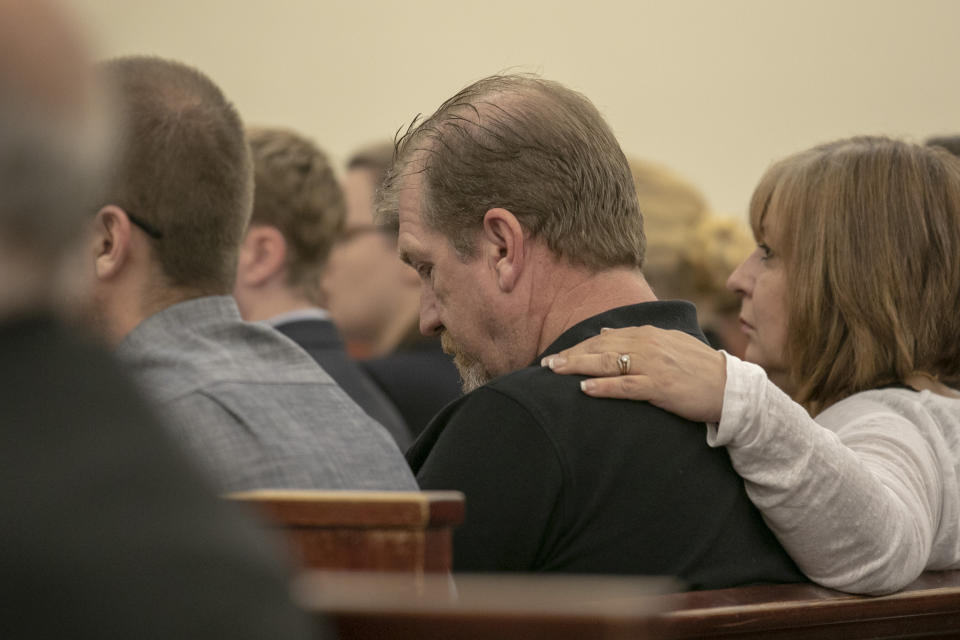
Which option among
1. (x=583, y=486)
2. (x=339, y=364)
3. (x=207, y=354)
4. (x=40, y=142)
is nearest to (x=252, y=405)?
(x=207, y=354)

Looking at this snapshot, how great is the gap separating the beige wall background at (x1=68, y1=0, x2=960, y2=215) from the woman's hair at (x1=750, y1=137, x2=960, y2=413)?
418 cm

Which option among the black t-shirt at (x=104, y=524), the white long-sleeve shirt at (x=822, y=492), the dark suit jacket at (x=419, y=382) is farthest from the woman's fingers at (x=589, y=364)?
the dark suit jacket at (x=419, y=382)

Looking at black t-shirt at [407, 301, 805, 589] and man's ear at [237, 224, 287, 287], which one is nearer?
black t-shirt at [407, 301, 805, 589]

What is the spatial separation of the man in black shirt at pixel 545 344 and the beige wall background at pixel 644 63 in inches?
173

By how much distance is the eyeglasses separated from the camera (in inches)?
72.6

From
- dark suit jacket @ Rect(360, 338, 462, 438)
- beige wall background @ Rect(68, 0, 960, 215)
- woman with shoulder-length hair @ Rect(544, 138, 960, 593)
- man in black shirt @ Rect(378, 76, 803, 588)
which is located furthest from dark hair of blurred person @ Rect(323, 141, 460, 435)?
beige wall background @ Rect(68, 0, 960, 215)

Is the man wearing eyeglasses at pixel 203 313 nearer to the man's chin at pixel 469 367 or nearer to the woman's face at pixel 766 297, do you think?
the man's chin at pixel 469 367

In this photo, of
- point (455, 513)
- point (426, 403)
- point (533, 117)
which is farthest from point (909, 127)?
point (455, 513)

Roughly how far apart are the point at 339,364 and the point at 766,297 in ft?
3.53

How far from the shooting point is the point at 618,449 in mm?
1544

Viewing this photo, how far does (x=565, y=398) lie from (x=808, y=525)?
13.6 inches

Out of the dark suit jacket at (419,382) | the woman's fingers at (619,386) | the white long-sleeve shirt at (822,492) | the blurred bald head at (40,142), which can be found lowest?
the dark suit jacket at (419,382)

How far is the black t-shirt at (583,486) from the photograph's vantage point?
1.51m

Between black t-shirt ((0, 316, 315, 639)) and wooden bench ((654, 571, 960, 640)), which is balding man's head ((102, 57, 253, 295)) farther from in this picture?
black t-shirt ((0, 316, 315, 639))
